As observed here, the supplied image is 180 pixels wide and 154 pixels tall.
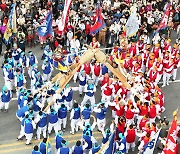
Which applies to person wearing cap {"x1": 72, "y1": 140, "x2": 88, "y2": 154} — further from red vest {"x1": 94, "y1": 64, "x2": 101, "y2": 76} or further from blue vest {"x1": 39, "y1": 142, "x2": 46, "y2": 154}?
red vest {"x1": 94, "y1": 64, "x2": 101, "y2": 76}

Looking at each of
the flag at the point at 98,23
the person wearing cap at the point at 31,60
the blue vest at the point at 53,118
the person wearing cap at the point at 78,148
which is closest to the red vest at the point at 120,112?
the blue vest at the point at 53,118

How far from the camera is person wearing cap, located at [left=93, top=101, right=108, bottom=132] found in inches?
650

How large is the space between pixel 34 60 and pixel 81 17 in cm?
498

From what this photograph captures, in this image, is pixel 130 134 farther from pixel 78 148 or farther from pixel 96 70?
pixel 96 70

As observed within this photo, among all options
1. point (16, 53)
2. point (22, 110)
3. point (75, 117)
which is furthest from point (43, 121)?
point (16, 53)

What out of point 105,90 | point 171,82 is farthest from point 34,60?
point 171,82

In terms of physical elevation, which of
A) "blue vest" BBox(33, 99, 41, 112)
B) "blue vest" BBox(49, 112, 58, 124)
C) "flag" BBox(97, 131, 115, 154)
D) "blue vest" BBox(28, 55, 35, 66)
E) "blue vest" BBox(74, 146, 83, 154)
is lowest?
"blue vest" BBox(74, 146, 83, 154)

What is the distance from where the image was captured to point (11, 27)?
839 inches

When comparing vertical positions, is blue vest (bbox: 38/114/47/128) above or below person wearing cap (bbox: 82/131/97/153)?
above

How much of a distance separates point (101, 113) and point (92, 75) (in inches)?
141

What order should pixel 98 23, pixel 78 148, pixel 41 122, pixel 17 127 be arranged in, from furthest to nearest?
pixel 98 23, pixel 17 127, pixel 41 122, pixel 78 148

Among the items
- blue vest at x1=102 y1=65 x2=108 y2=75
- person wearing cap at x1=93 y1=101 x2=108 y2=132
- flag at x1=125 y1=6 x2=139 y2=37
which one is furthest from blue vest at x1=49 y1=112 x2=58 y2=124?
flag at x1=125 y1=6 x2=139 y2=37

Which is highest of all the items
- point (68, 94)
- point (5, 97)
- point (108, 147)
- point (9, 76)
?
point (9, 76)

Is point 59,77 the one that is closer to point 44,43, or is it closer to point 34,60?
point 34,60
